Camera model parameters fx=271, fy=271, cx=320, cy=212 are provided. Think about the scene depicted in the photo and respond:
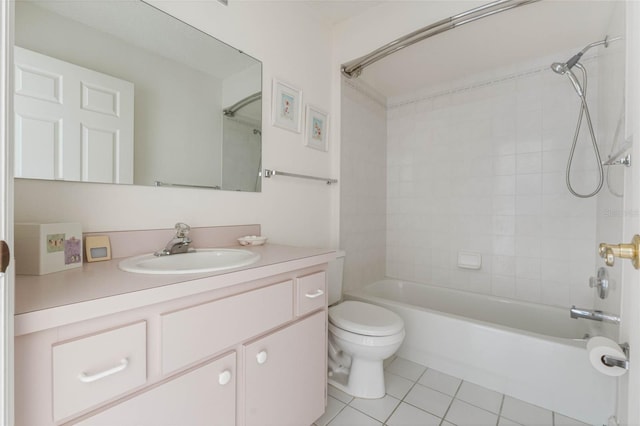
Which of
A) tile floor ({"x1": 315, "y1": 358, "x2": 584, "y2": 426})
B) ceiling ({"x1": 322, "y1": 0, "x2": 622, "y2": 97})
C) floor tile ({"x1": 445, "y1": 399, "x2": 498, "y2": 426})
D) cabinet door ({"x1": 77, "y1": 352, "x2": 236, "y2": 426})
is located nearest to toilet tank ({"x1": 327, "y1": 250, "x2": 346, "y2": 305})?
tile floor ({"x1": 315, "y1": 358, "x2": 584, "y2": 426})

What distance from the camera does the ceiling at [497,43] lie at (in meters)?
1.63

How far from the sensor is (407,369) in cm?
185

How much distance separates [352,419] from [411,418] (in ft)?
1.01

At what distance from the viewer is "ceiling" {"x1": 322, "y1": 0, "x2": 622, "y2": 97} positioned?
163cm

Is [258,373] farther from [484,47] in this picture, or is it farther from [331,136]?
[484,47]

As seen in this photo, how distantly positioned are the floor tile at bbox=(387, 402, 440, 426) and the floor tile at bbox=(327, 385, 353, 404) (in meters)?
0.26

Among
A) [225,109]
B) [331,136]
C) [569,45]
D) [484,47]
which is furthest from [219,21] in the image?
[569,45]

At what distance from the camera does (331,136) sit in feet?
7.05

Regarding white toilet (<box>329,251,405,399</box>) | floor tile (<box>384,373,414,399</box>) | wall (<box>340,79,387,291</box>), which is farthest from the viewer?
wall (<box>340,79,387,291</box>)

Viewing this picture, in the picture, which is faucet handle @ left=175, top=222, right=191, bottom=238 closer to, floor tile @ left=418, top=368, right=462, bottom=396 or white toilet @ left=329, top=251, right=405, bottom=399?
white toilet @ left=329, top=251, right=405, bottom=399

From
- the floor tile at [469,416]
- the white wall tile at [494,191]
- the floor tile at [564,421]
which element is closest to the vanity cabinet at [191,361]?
the floor tile at [469,416]

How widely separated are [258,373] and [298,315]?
0.25m

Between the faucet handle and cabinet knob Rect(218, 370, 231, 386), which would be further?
the faucet handle

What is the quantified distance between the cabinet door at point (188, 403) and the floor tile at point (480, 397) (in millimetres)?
1380
